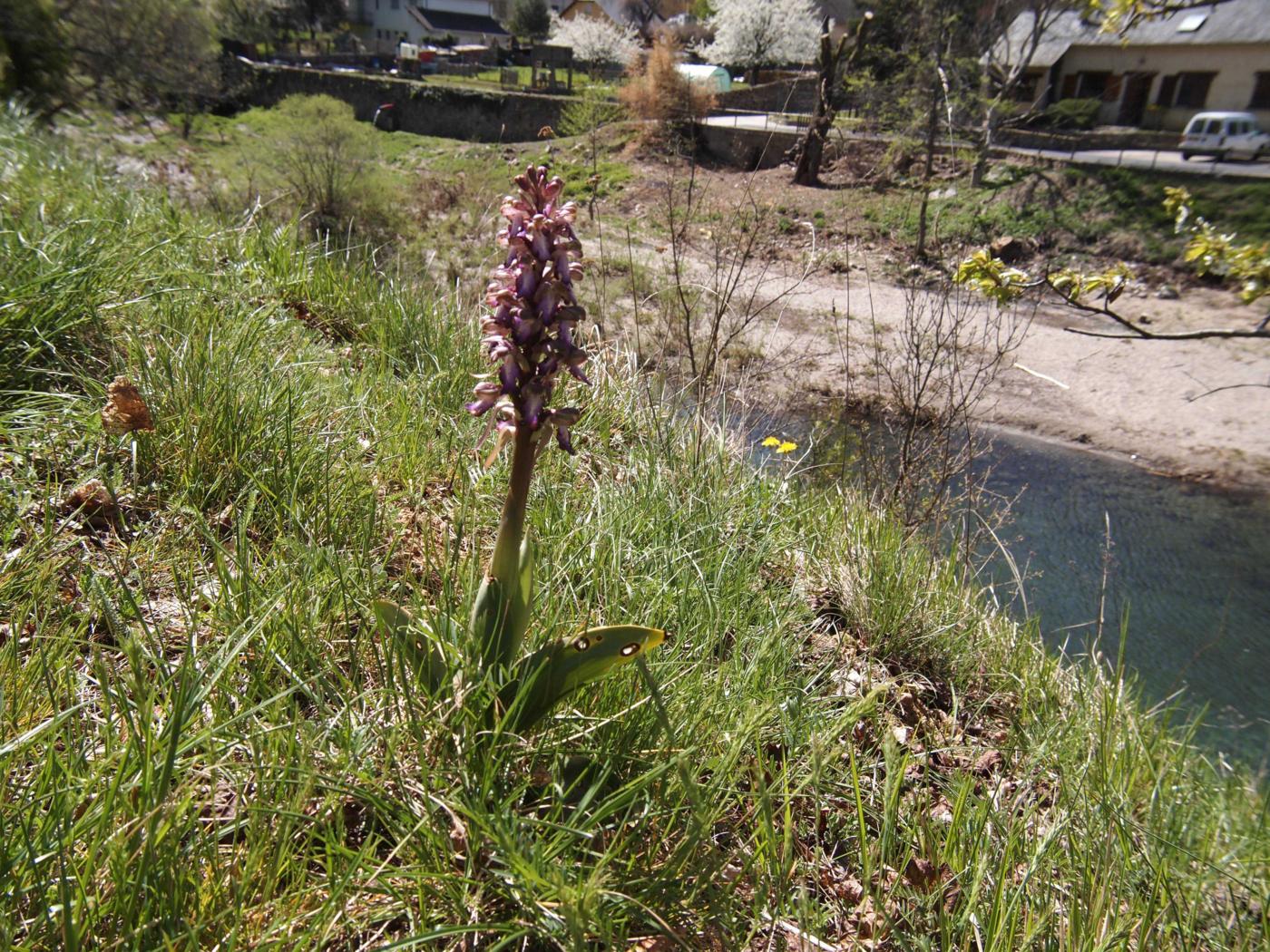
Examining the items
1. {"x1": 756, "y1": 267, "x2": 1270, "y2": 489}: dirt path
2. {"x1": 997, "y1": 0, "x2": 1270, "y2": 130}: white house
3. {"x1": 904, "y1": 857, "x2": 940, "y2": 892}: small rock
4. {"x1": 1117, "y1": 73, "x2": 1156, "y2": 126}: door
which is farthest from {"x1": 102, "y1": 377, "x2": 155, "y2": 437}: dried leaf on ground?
{"x1": 1117, "y1": 73, "x2": 1156, "y2": 126}: door

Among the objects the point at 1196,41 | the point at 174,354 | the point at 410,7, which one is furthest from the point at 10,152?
the point at 410,7

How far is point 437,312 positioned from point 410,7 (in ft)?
227

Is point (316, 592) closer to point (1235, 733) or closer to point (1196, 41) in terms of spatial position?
point (1235, 733)

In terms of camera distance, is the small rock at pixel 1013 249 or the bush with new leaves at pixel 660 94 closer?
the bush with new leaves at pixel 660 94

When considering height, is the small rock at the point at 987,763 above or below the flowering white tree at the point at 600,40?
below

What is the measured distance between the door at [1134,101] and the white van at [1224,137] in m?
5.89

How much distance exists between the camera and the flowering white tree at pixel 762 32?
3734 cm

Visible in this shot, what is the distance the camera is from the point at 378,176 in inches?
574

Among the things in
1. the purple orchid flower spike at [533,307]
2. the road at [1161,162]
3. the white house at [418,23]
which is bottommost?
the purple orchid flower spike at [533,307]

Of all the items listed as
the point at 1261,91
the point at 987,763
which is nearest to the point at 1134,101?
the point at 1261,91

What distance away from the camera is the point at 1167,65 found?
3086 centimetres

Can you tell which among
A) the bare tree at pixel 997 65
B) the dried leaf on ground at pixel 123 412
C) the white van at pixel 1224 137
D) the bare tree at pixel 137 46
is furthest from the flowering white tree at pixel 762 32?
the dried leaf on ground at pixel 123 412

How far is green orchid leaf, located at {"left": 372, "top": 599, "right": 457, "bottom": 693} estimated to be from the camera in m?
1.52

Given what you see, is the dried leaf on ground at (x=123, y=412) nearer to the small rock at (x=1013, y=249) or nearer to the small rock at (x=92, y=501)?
the small rock at (x=92, y=501)
